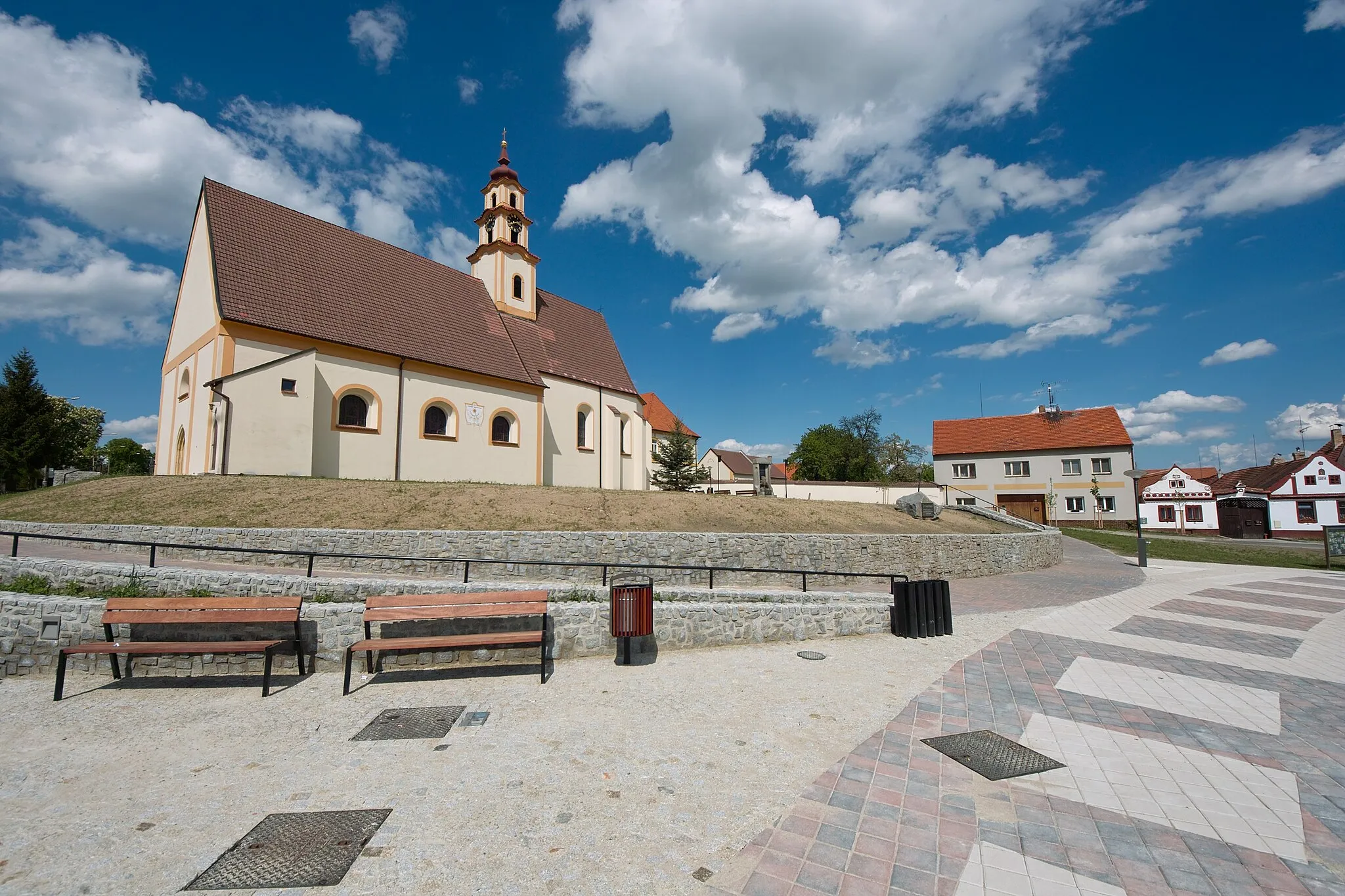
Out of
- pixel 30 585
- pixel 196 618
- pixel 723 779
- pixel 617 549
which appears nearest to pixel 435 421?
pixel 617 549

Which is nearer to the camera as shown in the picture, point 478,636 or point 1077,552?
point 478,636

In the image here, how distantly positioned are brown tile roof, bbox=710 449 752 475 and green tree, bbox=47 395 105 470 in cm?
5729

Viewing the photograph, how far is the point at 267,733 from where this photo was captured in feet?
17.1

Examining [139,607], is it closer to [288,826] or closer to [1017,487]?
[288,826]

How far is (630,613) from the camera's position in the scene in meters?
7.37

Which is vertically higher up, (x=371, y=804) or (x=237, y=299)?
(x=237, y=299)

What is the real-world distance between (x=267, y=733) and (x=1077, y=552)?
95.0 ft

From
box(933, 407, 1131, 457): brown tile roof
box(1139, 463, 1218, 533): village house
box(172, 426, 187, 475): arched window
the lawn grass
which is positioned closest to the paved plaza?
box(172, 426, 187, 475): arched window

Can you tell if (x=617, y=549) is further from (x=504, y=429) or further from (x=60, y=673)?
(x=504, y=429)

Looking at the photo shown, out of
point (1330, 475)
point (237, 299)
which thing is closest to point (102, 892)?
point (237, 299)

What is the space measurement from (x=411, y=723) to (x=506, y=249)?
30.6m

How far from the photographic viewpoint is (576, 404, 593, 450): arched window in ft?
105

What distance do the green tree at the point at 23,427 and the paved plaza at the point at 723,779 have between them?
1916 inches

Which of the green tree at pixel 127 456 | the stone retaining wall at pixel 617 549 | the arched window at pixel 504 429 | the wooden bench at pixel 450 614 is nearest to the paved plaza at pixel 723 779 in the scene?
the wooden bench at pixel 450 614
